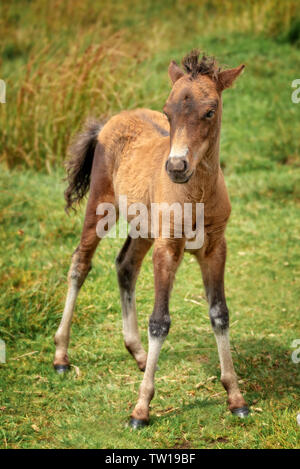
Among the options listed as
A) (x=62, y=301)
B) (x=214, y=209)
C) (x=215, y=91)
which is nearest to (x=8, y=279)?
(x=62, y=301)

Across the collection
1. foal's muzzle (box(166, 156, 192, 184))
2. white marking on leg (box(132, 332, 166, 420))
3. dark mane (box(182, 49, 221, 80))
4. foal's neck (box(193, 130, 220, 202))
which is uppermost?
dark mane (box(182, 49, 221, 80))

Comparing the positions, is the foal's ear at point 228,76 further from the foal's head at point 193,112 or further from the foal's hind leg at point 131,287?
the foal's hind leg at point 131,287

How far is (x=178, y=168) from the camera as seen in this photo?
3.85 metres

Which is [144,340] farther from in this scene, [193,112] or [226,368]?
[193,112]

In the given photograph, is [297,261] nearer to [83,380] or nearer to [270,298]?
[270,298]

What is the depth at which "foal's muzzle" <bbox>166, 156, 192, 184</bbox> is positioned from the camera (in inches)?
151

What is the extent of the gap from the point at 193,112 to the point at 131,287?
191cm

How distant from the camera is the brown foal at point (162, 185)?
4.03 m

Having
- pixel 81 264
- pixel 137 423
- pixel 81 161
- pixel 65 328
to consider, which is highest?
pixel 81 161

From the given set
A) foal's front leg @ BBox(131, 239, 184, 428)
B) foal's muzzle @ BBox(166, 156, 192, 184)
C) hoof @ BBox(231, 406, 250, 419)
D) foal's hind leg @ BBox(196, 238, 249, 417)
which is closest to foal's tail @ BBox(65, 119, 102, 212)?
foal's front leg @ BBox(131, 239, 184, 428)

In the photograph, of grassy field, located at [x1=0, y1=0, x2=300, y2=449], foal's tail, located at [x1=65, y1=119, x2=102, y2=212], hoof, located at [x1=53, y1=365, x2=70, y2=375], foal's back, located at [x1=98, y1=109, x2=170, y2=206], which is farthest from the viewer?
foal's tail, located at [x1=65, y1=119, x2=102, y2=212]

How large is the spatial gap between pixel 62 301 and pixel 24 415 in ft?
4.97

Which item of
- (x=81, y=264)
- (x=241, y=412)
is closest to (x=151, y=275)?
(x=81, y=264)

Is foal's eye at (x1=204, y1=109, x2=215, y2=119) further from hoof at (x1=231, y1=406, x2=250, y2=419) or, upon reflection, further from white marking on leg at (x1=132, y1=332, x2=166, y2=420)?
hoof at (x1=231, y1=406, x2=250, y2=419)
